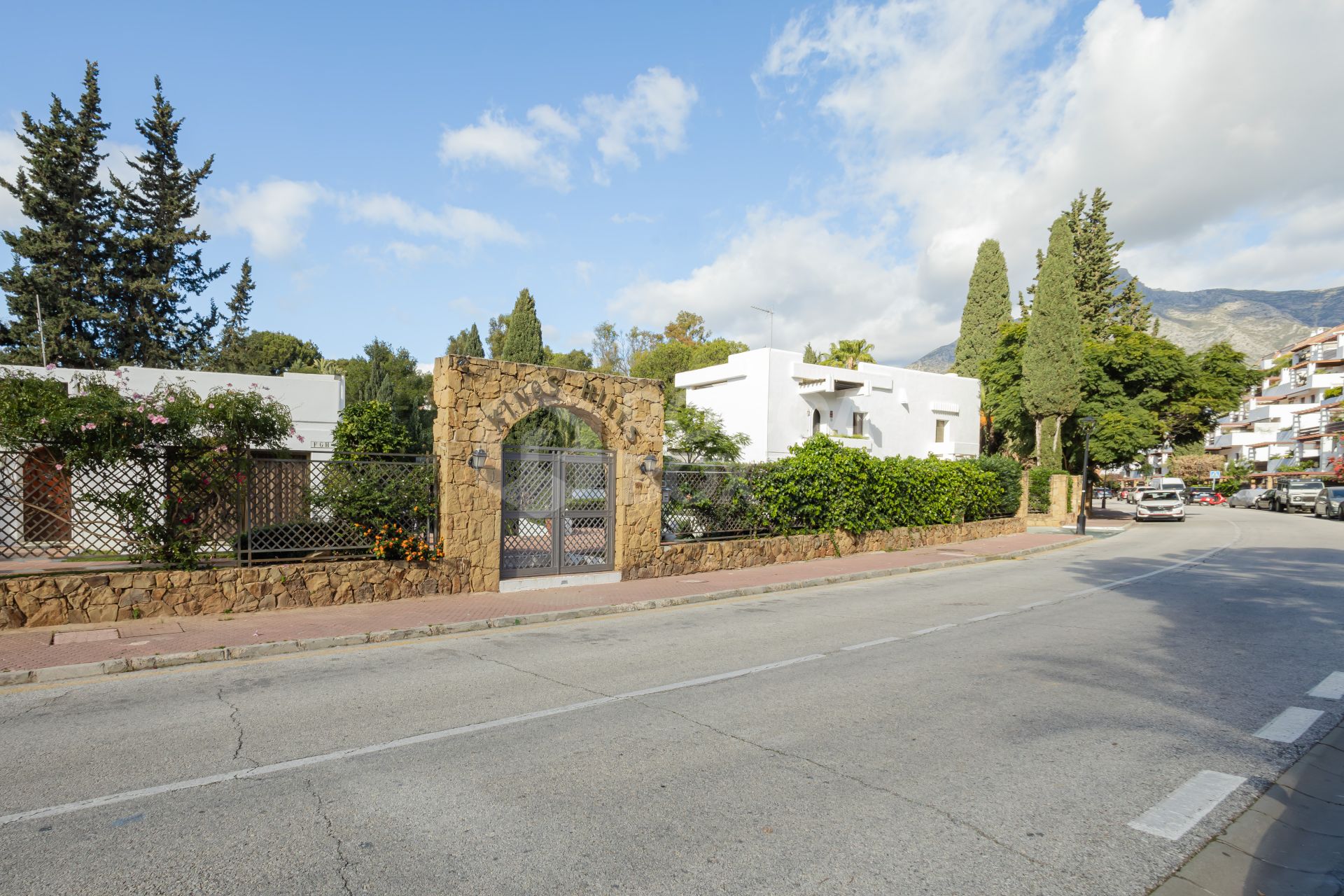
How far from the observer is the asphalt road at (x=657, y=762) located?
3426mm

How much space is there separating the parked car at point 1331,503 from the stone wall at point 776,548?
94.1ft

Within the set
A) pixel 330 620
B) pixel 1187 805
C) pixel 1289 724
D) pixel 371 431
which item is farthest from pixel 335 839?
pixel 371 431

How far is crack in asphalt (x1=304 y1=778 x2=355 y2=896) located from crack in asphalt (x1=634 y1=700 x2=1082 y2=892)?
252 cm

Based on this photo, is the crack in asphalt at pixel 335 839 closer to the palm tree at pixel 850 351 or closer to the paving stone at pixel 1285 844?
the paving stone at pixel 1285 844

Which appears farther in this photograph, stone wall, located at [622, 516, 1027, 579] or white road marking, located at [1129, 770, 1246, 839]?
stone wall, located at [622, 516, 1027, 579]

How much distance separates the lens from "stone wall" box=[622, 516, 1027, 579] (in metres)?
14.4

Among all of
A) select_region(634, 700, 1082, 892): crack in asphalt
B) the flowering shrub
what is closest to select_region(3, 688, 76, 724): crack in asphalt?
the flowering shrub

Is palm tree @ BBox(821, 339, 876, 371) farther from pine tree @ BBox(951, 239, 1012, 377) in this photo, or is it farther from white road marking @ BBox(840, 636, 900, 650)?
white road marking @ BBox(840, 636, 900, 650)

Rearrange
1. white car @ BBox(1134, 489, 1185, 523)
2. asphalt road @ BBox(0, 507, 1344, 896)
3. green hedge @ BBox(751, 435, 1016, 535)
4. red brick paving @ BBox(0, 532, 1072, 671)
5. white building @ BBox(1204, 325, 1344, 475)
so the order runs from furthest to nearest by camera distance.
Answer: white building @ BBox(1204, 325, 1344, 475) → white car @ BBox(1134, 489, 1185, 523) → green hedge @ BBox(751, 435, 1016, 535) → red brick paving @ BBox(0, 532, 1072, 671) → asphalt road @ BBox(0, 507, 1344, 896)

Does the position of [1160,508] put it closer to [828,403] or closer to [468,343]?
[828,403]

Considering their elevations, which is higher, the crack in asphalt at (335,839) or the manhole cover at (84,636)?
the crack in asphalt at (335,839)

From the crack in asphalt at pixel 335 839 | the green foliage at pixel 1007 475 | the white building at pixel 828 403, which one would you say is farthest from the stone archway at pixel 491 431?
the green foliage at pixel 1007 475

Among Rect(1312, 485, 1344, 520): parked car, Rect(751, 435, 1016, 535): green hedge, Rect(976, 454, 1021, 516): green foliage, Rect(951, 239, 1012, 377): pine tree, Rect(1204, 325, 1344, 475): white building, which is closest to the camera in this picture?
Rect(751, 435, 1016, 535): green hedge

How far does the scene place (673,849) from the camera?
357cm
